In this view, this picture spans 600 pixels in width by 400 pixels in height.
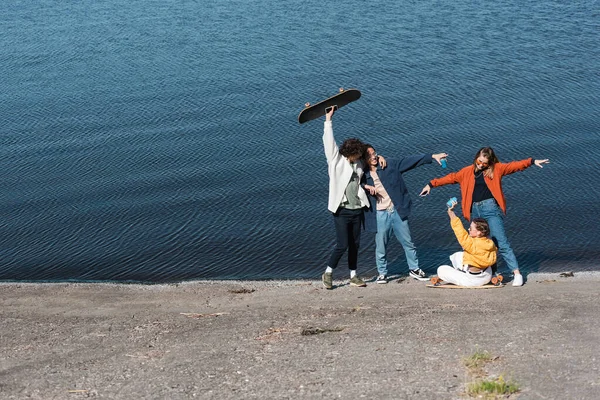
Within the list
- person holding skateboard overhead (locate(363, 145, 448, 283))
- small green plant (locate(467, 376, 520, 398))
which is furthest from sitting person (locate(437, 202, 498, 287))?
small green plant (locate(467, 376, 520, 398))

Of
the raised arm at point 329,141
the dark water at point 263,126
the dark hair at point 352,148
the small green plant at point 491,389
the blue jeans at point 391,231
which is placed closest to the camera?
the small green plant at point 491,389

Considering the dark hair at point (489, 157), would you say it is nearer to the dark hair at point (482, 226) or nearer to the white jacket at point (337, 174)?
the dark hair at point (482, 226)

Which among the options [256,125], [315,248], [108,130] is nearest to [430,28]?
[256,125]

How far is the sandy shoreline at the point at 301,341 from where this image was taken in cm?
850

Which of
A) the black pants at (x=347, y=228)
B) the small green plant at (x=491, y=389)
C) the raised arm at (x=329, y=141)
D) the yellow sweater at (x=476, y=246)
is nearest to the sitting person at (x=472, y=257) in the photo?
the yellow sweater at (x=476, y=246)

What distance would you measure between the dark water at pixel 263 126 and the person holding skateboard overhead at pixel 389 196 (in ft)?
5.95

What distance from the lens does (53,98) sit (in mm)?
22188

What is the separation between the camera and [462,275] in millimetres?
11320

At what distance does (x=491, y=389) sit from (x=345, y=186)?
3766 mm

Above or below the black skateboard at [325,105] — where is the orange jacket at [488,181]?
below

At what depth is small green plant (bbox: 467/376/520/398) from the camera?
314 inches

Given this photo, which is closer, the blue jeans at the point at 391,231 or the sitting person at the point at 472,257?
the sitting person at the point at 472,257

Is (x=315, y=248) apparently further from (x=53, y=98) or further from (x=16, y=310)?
(x=53, y=98)

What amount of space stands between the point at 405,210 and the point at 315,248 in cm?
314
